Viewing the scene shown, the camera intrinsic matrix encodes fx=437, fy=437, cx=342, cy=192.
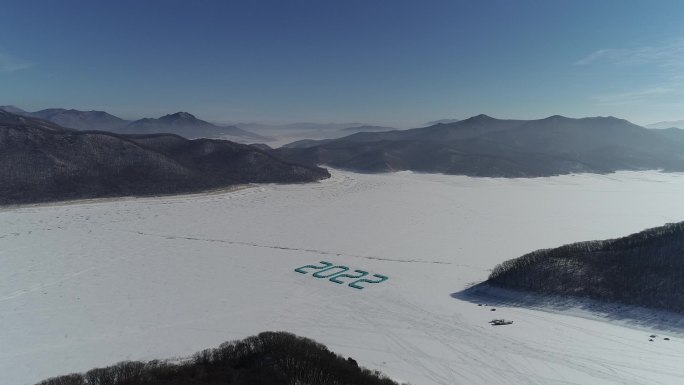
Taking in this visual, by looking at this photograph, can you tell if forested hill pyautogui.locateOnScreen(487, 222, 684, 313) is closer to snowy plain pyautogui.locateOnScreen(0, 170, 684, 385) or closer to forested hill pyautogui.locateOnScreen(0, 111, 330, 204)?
snowy plain pyautogui.locateOnScreen(0, 170, 684, 385)

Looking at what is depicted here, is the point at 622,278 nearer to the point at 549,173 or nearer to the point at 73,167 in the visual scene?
the point at 73,167

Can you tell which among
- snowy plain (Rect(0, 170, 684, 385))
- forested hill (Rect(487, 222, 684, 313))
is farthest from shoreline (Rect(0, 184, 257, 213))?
forested hill (Rect(487, 222, 684, 313))

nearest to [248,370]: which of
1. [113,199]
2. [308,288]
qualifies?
[308,288]

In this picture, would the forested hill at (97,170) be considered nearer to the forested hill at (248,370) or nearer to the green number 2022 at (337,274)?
the green number 2022 at (337,274)

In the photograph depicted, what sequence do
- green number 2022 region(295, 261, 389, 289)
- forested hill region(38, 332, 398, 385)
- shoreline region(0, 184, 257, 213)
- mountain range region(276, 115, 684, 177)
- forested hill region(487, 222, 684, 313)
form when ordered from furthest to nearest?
mountain range region(276, 115, 684, 177) < shoreline region(0, 184, 257, 213) < green number 2022 region(295, 261, 389, 289) < forested hill region(487, 222, 684, 313) < forested hill region(38, 332, 398, 385)

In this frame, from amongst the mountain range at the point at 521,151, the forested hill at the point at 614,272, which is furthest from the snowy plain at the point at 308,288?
the mountain range at the point at 521,151

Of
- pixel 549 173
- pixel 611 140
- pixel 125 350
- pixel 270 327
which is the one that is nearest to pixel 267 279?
pixel 270 327

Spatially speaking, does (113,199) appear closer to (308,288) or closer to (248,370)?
(308,288)
